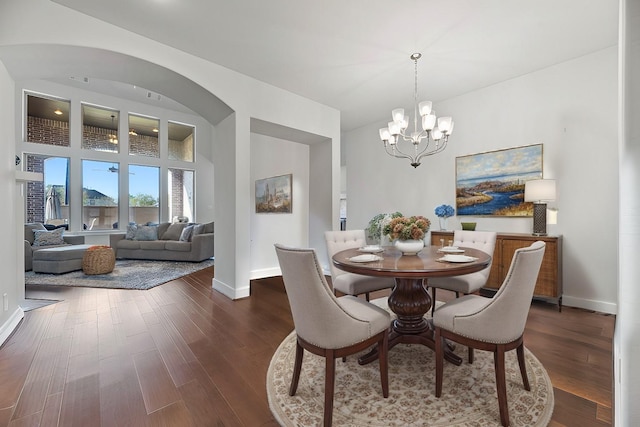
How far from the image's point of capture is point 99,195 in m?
6.93

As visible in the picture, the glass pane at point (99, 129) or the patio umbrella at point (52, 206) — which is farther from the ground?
the glass pane at point (99, 129)

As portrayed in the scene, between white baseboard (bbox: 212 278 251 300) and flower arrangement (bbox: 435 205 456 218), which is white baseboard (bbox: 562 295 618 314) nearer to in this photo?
flower arrangement (bbox: 435 205 456 218)

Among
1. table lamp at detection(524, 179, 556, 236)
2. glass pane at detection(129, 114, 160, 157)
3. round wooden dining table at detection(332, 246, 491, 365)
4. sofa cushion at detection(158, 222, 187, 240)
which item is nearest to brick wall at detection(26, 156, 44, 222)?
glass pane at detection(129, 114, 160, 157)

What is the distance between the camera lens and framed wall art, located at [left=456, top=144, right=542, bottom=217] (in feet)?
11.7

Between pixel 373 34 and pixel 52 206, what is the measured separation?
7.73 m

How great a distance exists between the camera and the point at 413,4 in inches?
93.9

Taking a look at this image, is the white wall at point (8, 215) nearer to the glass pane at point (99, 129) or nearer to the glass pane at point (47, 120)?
the glass pane at point (47, 120)

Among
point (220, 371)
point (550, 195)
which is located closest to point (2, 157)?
point (220, 371)

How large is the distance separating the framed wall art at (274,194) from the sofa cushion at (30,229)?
14.8ft

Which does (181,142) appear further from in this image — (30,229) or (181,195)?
(30,229)

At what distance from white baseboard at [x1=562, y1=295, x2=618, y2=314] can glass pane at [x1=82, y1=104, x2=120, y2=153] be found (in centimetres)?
933

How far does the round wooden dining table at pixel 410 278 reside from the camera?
169cm

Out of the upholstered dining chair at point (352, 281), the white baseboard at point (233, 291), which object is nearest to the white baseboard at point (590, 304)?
the upholstered dining chair at point (352, 281)

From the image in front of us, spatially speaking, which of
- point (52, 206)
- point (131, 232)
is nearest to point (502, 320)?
point (131, 232)
